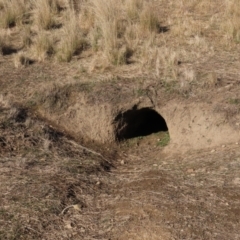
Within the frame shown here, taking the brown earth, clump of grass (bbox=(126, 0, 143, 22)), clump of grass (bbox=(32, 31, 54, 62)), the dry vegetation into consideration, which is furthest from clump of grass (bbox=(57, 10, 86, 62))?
clump of grass (bbox=(126, 0, 143, 22))

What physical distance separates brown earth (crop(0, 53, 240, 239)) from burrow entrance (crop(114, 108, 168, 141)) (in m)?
0.02

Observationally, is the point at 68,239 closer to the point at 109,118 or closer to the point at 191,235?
the point at 191,235

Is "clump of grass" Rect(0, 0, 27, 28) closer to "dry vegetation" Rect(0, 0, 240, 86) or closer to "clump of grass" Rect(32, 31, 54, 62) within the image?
"dry vegetation" Rect(0, 0, 240, 86)

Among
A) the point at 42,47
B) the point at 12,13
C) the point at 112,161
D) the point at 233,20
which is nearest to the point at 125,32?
the point at 42,47

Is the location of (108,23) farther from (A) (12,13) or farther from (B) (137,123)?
(A) (12,13)

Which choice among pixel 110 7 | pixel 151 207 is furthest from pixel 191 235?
pixel 110 7

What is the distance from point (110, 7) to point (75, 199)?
5.25 meters

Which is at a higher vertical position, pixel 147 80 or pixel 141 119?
pixel 147 80

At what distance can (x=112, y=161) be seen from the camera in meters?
A: 6.50

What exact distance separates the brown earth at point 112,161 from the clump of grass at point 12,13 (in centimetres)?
189

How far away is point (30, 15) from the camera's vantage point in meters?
10.2

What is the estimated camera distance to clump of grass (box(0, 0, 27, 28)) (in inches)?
388

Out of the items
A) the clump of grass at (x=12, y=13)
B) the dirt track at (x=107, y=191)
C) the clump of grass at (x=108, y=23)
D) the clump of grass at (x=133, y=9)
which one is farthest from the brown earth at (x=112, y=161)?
the clump of grass at (x=133, y=9)

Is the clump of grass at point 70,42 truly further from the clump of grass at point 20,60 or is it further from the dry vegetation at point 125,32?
the clump of grass at point 20,60
